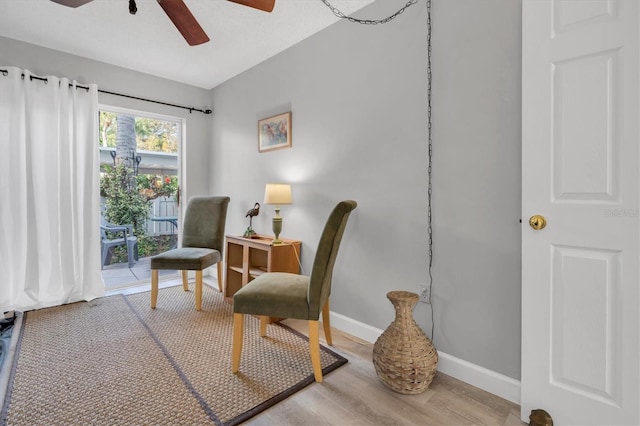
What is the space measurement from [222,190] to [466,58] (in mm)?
2976

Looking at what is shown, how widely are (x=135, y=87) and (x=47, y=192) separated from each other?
140cm

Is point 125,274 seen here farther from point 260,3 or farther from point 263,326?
point 260,3

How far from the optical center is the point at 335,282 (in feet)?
8.22

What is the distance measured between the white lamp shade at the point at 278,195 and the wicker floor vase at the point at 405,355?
1284 mm

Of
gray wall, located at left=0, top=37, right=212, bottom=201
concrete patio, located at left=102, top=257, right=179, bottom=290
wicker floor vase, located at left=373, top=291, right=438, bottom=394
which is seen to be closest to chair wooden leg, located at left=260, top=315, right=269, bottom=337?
wicker floor vase, located at left=373, top=291, right=438, bottom=394

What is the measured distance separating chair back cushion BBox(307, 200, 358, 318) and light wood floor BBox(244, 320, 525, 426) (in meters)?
0.42

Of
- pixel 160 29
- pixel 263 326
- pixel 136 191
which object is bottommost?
pixel 263 326

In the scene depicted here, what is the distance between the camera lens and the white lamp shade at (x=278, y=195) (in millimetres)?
2637

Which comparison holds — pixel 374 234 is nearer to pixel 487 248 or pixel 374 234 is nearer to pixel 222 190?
pixel 487 248

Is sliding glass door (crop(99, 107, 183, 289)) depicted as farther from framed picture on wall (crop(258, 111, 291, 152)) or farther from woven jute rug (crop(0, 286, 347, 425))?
framed picture on wall (crop(258, 111, 291, 152))
